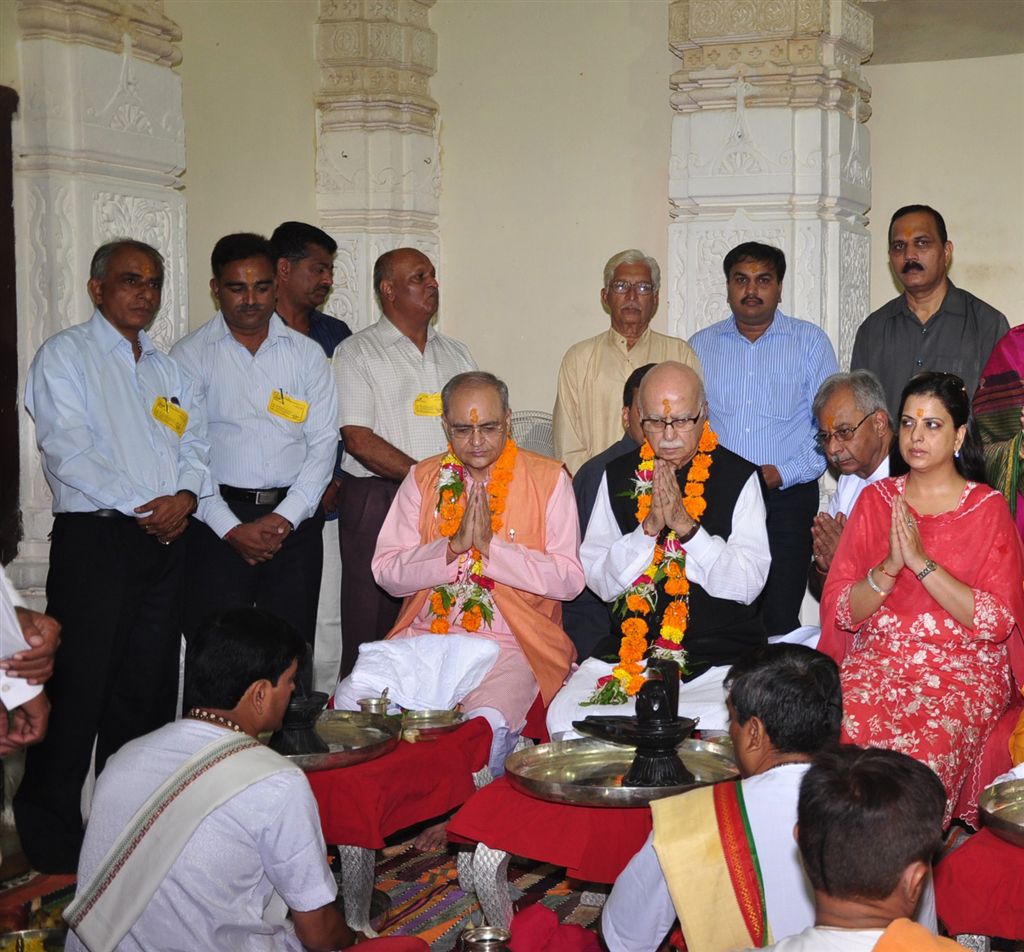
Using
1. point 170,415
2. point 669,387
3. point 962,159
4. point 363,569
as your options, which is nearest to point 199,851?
point 669,387

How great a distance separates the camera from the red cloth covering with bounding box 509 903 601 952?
2861 mm

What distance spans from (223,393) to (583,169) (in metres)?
2.95

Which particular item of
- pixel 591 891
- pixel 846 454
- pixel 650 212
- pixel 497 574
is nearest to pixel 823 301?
pixel 650 212

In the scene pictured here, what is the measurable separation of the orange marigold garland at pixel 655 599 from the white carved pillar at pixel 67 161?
7.40 feet

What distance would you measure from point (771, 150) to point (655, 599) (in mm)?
2987

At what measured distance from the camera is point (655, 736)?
10.7 feet

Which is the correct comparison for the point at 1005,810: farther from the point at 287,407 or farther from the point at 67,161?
the point at 67,161

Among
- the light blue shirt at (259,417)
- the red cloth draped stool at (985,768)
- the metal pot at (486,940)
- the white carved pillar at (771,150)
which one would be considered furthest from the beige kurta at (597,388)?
the metal pot at (486,940)

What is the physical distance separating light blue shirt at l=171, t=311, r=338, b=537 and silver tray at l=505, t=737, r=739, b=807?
198 cm

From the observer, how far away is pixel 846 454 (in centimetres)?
472

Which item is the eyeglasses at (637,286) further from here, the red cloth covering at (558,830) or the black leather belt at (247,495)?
the red cloth covering at (558,830)

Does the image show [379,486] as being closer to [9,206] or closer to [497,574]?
[497,574]

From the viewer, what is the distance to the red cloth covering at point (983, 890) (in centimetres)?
290

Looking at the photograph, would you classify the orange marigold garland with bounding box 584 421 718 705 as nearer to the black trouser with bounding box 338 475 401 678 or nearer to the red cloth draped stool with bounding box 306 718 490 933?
the red cloth draped stool with bounding box 306 718 490 933
